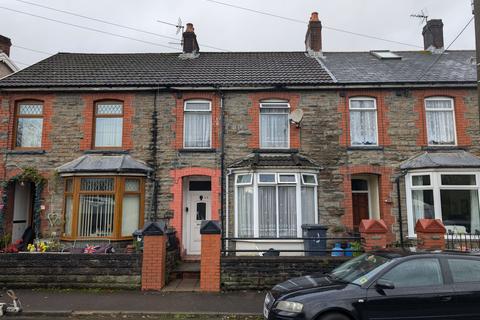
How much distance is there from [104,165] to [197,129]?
3.40 metres

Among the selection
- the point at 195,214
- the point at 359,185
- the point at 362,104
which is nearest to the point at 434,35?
the point at 362,104

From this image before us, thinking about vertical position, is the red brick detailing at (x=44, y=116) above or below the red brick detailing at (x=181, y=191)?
above

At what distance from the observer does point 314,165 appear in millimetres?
12594

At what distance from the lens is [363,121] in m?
13.4

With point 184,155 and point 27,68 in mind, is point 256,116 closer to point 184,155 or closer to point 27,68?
point 184,155

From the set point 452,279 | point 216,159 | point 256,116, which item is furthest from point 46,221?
point 452,279

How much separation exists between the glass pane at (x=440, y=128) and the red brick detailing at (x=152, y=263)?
10.0 metres

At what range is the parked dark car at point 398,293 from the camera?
530 cm

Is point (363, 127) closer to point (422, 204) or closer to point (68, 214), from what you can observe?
point (422, 204)

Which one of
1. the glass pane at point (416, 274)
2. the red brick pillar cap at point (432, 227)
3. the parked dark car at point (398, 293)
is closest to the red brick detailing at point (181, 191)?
the red brick pillar cap at point (432, 227)

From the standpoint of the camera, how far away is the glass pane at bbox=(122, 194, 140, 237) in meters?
12.4

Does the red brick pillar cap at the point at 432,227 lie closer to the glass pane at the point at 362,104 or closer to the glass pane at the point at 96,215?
the glass pane at the point at 362,104

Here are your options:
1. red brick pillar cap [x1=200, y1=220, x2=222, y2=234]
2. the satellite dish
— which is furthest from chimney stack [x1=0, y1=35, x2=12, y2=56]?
red brick pillar cap [x1=200, y1=220, x2=222, y2=234]

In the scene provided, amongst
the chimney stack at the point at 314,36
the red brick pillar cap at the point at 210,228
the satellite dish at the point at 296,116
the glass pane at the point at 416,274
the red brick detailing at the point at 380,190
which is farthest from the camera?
the chimney stack at the point at 314,36
